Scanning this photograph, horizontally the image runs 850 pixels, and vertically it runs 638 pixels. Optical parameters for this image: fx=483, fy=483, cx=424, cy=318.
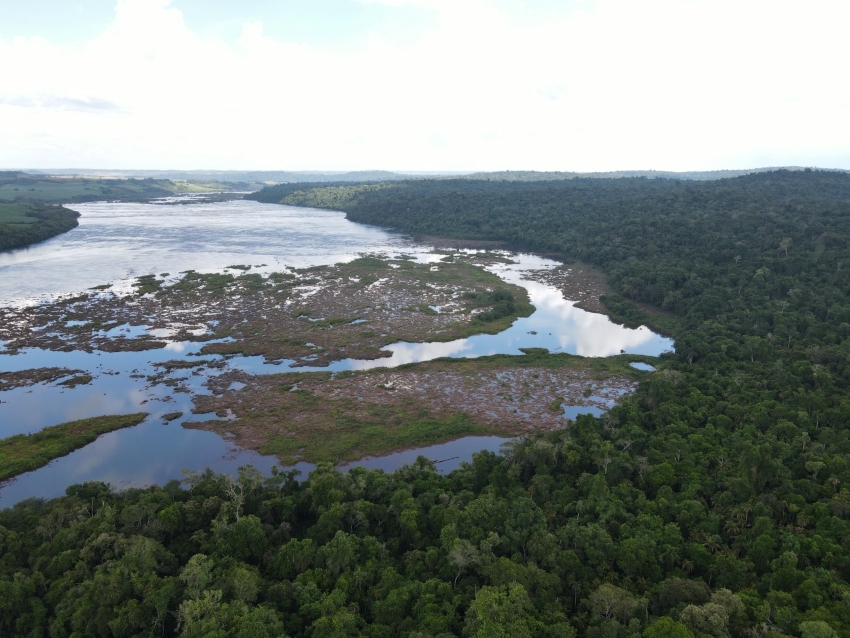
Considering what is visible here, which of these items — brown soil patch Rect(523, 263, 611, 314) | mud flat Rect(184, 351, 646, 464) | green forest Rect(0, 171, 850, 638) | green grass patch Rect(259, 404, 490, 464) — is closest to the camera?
green forest Rect(0, 171, 850, 638)

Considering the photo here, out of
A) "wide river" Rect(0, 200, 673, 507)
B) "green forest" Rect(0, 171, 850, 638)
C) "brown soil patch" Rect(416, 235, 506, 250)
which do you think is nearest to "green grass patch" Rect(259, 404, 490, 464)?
"wide river" Rect(0, 200, 673, 507)

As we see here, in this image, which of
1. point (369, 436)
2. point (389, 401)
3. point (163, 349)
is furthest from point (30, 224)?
point (369, 436)

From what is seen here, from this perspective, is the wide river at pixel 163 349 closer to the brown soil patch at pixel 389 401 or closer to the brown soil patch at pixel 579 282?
the brown soil patch at pixel 389 401

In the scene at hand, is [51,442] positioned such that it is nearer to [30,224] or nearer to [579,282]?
[579,282]

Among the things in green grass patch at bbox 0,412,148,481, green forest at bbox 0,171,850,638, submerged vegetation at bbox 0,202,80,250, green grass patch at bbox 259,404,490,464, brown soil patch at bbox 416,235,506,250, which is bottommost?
green grass patch at bbox 259,404,490,464

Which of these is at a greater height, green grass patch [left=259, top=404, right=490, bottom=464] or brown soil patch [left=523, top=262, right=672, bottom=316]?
brown soil patch [left=523, top=262, right=672, bottom=316]

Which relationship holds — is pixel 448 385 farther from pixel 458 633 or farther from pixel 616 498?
pixel 458 633

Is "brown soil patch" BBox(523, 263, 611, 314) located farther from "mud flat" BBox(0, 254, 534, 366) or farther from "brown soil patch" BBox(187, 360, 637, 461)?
"brown soil patch" BBox(187, 360, 637, 461)
